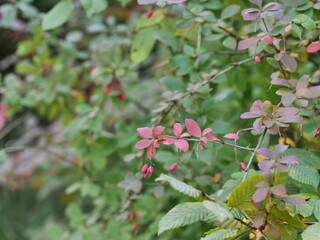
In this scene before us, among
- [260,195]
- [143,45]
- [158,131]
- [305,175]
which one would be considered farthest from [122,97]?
[260,195]

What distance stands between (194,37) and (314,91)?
1.95ft

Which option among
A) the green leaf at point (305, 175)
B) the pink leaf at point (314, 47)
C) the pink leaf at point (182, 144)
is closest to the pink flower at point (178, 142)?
the pink leaf at point (182, 144)

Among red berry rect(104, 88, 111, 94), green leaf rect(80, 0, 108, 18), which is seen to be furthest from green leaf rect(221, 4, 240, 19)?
red berry rect(104, 88, 111, 94)

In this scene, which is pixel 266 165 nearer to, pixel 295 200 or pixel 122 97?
pixel 295 200

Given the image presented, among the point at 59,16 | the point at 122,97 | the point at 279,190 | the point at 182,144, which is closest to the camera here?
the point at 279,190

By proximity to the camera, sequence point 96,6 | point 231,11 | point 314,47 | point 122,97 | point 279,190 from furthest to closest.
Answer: point 122,97
point 96,6
point 231,11
point 314,47
point 279,190

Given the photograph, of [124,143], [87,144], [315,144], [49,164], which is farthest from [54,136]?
[315,144]

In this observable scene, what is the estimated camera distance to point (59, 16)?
1.57m

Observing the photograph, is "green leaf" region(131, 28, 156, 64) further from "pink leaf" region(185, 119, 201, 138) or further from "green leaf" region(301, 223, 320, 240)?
"green leaf" region(301, 223, 320, 240)

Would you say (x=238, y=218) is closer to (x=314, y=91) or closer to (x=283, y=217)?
(x=283, y=217)

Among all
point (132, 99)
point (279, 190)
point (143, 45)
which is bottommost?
point (132, 99)

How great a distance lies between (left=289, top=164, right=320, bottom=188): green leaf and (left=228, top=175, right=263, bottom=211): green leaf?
0.15 meters

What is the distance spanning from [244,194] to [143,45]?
866 mm

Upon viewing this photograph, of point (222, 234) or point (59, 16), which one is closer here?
point (222, 234)
